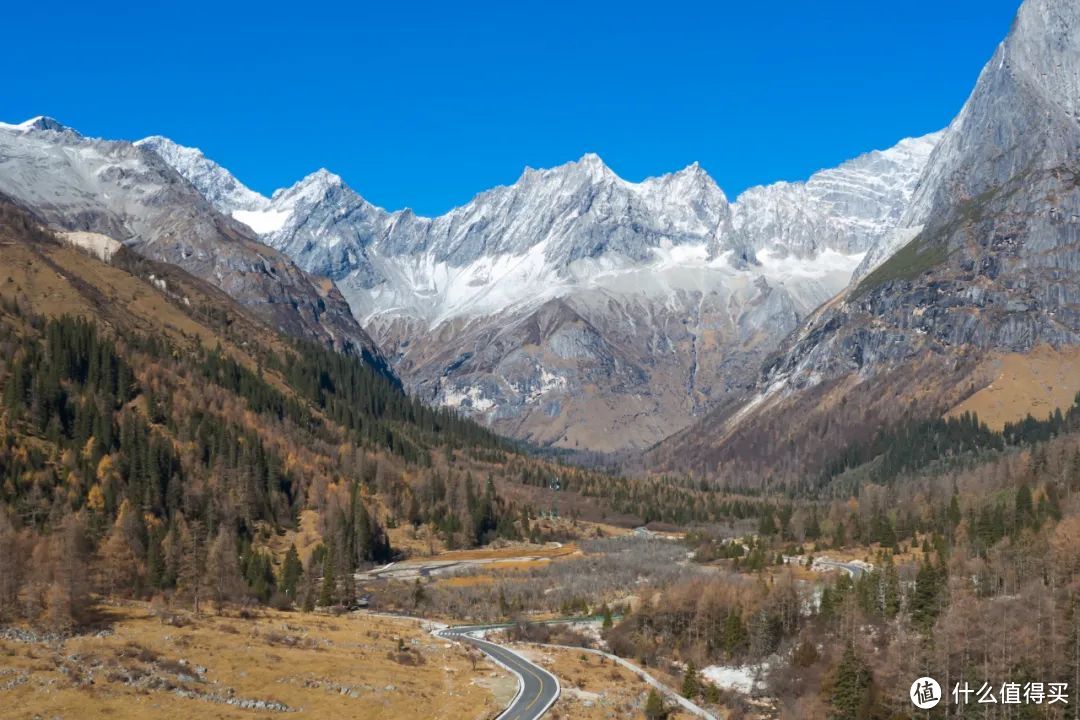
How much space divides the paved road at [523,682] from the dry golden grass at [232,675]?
137cm

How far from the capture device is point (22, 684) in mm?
73375

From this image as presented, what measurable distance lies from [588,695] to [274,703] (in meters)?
28.1

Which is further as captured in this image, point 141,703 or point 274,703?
point 274,703

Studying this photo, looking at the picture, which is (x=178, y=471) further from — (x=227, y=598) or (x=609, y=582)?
(x=609, y=582)

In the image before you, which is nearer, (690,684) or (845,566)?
(690,684)

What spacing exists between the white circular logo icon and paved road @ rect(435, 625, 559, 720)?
31.1m

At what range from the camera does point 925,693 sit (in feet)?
308

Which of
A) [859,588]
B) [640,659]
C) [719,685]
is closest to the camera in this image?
[719,685]

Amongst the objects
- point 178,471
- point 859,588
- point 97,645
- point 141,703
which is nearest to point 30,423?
point 178,471

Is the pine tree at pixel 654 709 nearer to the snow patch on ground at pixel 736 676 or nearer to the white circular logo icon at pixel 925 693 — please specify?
the snow patch on ground at pixel 736 676

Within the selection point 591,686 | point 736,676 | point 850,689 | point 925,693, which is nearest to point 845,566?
point 736,676

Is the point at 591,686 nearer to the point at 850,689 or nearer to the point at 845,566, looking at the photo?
the point at 850,689

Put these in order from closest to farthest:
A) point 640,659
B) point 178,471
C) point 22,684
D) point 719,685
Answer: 1. point 22,684
2. point 719,685
3. point 640,659
4. point 178,471

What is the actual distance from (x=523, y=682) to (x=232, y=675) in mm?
26384
